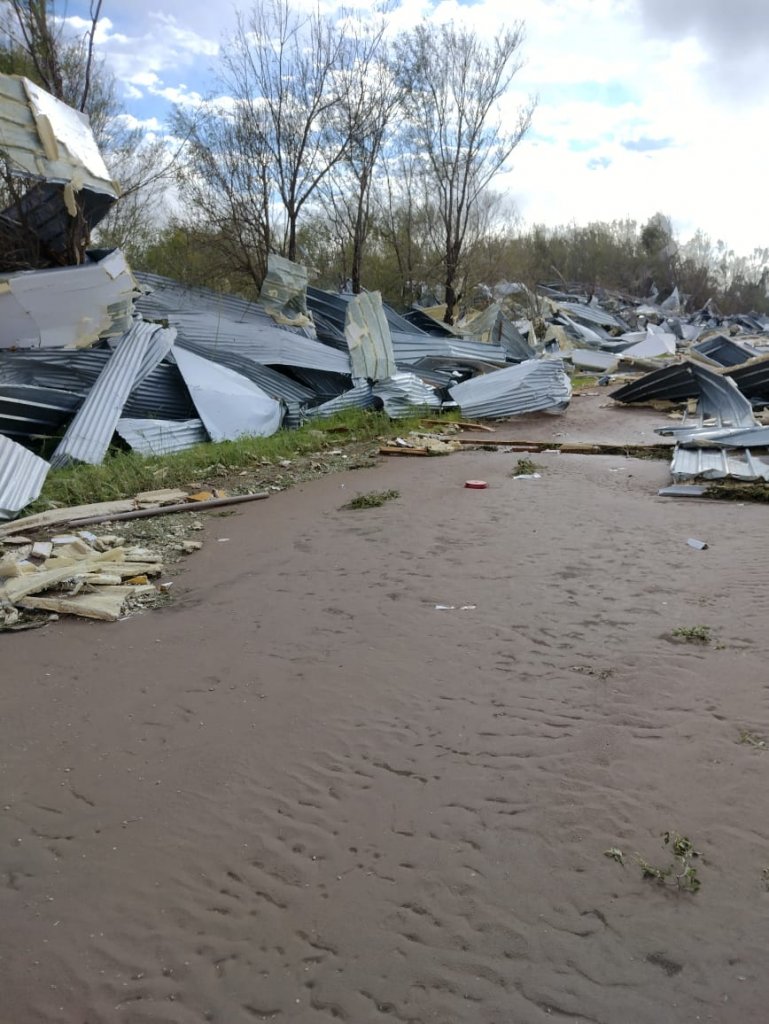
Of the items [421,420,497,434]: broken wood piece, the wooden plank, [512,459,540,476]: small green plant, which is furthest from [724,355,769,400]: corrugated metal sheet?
the wooden plank

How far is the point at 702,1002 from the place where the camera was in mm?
1893

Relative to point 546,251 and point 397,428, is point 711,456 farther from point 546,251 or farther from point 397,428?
point 546,251

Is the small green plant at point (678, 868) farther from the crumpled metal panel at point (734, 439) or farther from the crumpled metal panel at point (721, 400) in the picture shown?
the crumpled metal panel at point (721, 400)

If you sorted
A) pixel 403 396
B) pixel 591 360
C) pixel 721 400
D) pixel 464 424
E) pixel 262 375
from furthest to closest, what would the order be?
pixel 591 360, pixel 403 396, pixel 464 424, pixel 262 375, pixel 721 400

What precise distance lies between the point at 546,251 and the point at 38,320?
107 ft

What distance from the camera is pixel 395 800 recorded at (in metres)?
2.73

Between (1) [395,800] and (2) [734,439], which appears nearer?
(1) [395,800]

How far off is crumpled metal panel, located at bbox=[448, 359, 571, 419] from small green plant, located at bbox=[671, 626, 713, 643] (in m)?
8.93

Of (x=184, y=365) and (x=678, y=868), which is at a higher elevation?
(x=184, y=365)

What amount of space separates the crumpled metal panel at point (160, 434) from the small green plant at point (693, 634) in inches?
264

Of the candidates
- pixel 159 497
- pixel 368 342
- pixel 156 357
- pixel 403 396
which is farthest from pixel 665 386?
pixel 159 497

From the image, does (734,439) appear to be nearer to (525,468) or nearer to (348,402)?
(525,468)

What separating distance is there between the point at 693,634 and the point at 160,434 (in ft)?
23.5

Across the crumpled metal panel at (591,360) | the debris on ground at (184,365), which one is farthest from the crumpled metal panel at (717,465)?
the crumpled metal panel at (591,360)
